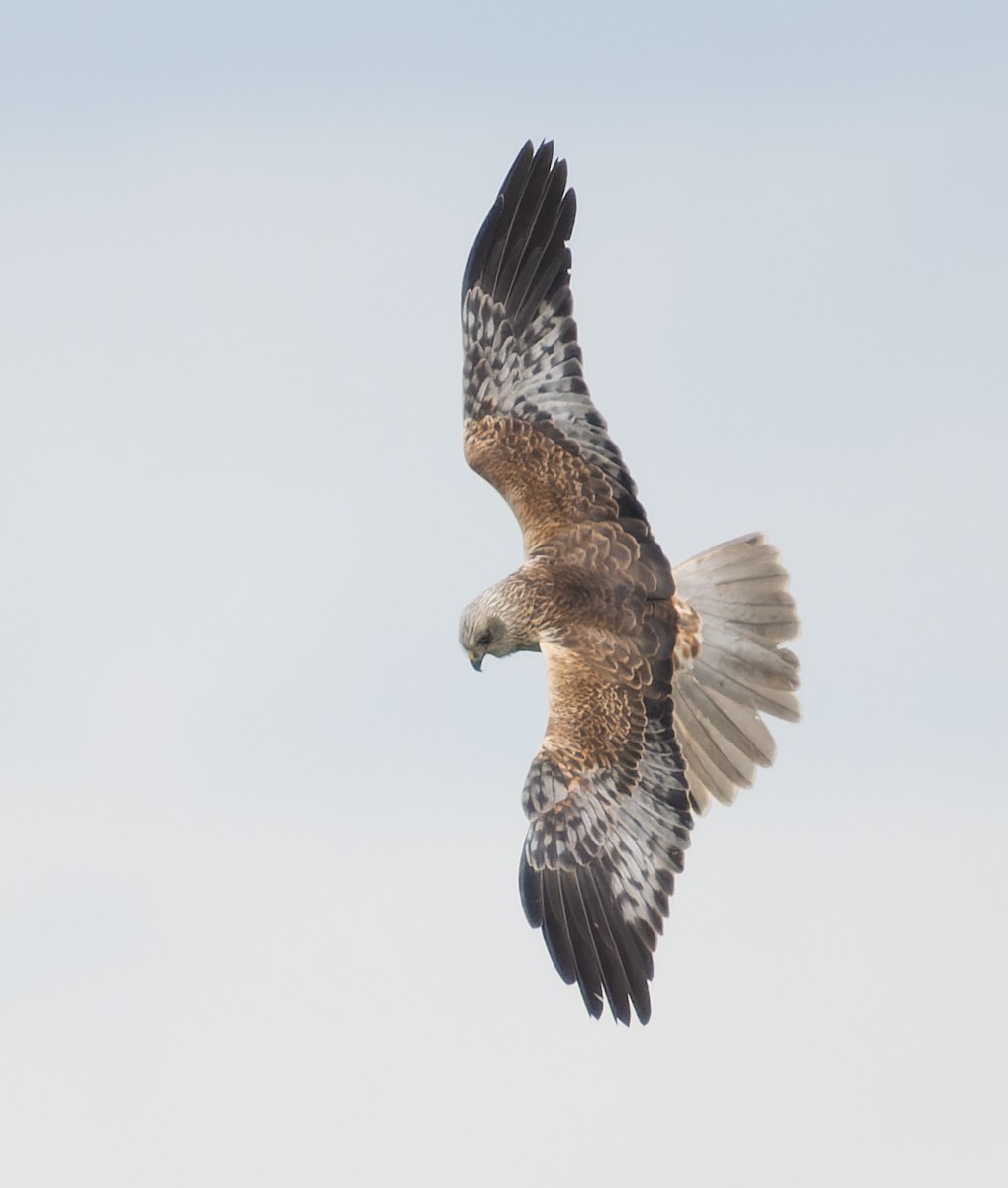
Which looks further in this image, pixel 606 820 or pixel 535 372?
pixel 535 372

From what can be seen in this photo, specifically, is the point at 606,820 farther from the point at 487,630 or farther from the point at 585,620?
the point at 487,630

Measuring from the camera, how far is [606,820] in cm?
1180

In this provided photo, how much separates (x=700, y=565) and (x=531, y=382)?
1.49 meters

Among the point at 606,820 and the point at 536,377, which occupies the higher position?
the point at 536,377

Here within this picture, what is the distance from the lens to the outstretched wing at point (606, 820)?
11633mm

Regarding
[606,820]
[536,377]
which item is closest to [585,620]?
[606,820]

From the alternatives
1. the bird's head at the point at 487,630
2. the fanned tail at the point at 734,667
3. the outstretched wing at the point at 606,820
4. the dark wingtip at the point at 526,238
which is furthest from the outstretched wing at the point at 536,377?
the fanned tail at the point at 734,667

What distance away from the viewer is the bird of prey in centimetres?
1173

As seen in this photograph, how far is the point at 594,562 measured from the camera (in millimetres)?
12102

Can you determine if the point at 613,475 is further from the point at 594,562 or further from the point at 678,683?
the point at 678,683

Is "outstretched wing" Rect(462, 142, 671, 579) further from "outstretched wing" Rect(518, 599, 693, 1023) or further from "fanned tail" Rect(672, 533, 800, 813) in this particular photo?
"fanned tail" Rect(672, 533, 800, 813)

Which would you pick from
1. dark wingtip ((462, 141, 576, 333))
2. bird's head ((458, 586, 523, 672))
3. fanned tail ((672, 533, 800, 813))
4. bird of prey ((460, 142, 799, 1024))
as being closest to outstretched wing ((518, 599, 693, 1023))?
bird of prey ((460, 142, 799, 1024))

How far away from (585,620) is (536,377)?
1351mm

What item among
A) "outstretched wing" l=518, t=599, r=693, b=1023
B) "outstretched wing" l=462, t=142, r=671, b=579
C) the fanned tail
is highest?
"outstretched wing" l=462, t=142, r=671, b=579
